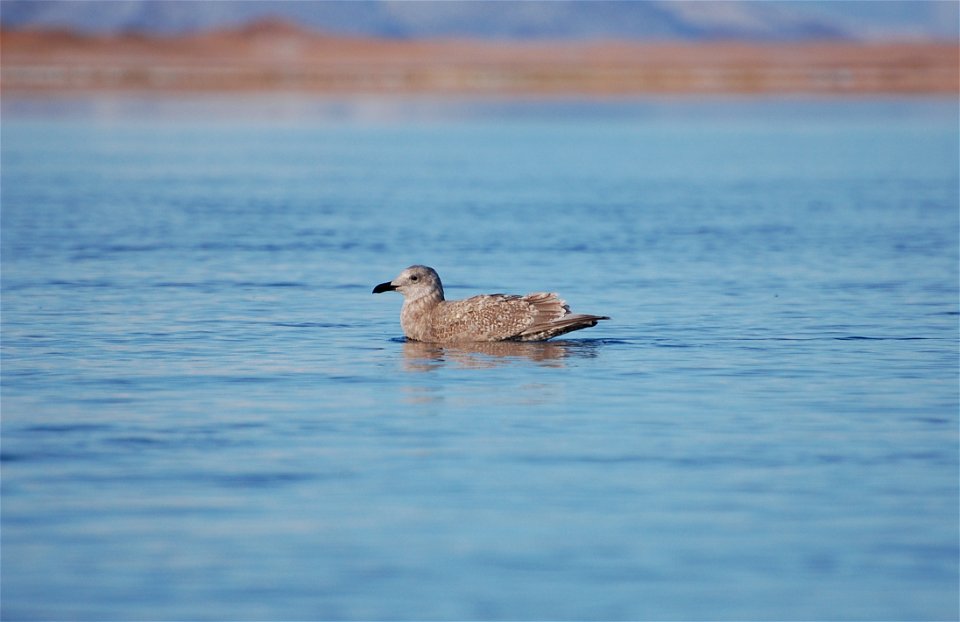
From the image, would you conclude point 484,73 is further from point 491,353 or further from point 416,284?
point 491,353

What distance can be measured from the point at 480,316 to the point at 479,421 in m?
3.72

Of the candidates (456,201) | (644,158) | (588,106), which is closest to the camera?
(456,201)

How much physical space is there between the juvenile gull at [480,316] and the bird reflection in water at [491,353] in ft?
0.32

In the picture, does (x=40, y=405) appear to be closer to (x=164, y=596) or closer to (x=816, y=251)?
(x=164, y=596)

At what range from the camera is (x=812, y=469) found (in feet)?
37.3

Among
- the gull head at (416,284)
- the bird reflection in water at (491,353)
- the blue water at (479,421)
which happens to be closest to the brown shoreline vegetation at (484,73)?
the blue water at (479,421)

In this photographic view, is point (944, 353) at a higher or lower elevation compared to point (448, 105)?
lower

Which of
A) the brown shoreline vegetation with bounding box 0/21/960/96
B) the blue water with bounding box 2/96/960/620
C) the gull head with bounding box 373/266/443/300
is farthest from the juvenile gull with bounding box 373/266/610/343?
the brown shoreline vegetation with bounding box 0/21/960/96

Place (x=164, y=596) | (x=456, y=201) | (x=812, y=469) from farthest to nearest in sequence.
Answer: (x=456, y=201) < (x=812, y=469) < (x=164, y=596)

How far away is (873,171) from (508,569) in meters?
38.1

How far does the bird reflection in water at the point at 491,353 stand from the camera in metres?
15.5

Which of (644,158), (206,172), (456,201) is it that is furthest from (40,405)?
(644,158)

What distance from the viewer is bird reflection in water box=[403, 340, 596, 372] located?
50.9 feet

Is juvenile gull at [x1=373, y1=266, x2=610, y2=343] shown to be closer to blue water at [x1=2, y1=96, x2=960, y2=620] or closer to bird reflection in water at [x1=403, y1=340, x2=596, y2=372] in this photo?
bird reflection in water at [x1=403, y1=340, x2=596, y2=372]
